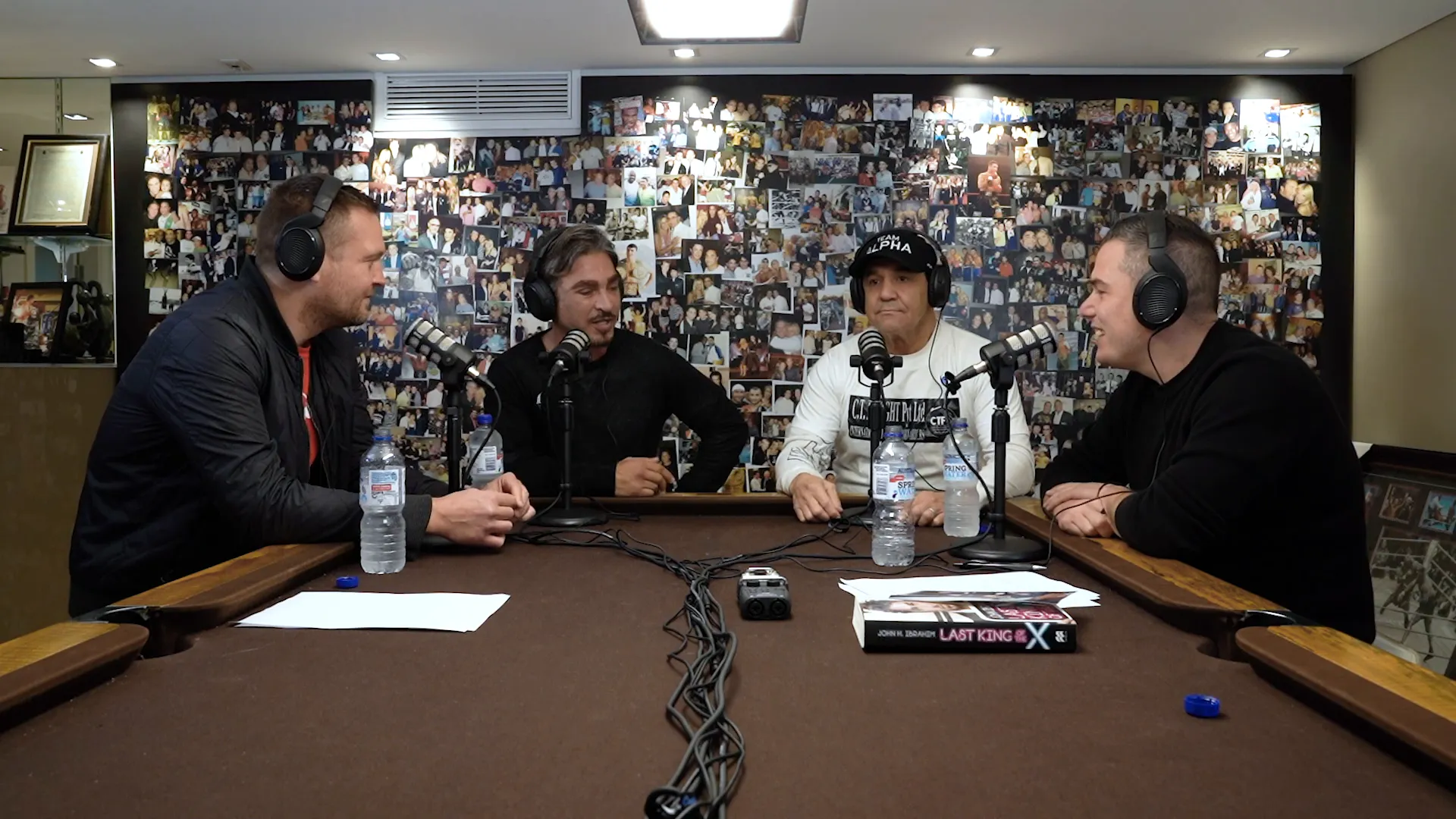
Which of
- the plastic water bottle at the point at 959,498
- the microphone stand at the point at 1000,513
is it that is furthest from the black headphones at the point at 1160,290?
the plastic water bottle at the point at 959,498

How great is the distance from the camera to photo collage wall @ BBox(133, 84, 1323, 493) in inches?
181

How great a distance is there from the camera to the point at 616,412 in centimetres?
356

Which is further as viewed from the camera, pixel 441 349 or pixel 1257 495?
pixel 441 349

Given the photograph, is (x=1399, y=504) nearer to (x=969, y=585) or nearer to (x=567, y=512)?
(x=969, y=585)

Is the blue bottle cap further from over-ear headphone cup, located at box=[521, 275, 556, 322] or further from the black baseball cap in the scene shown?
over-ear headphone cup, located at box=[521, 275, 556, 322]

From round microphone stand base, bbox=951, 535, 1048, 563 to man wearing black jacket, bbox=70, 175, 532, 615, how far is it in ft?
3.11

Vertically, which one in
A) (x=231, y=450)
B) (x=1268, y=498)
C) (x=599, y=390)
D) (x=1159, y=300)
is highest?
(x=1159, y=300)

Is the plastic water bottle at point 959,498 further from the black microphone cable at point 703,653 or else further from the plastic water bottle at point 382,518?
the plastic water bottle at point 382,518

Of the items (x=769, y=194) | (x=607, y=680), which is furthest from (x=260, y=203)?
(x=607, y=680)

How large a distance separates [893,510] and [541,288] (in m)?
1.72

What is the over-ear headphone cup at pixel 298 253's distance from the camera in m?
2.32

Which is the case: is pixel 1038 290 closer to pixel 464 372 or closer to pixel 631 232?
pixel 631 232

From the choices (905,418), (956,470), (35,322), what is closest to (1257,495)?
(956,470)

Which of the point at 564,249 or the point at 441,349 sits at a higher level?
the point at 564,249
